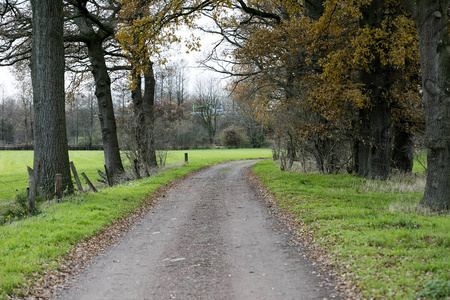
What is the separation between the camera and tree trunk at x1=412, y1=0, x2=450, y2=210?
8195 millimetres

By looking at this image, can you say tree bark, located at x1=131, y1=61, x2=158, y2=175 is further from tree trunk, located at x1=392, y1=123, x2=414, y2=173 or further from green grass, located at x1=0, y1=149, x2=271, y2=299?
tree trunk, located at x1=392, y1=123, x2=414, y2=173

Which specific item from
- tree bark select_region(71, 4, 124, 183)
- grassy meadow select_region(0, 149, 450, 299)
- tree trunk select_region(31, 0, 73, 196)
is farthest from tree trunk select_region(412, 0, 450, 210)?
tree bark select_region(71, 4, 124, 183)

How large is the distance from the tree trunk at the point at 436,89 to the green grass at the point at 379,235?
28.8 inches

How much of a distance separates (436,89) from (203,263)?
6.66 meters

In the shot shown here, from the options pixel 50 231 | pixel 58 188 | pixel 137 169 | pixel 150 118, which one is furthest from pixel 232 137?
pixel 50 231

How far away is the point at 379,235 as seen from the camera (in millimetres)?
6340

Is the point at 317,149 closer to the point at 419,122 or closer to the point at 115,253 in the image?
A: the point at 419,122

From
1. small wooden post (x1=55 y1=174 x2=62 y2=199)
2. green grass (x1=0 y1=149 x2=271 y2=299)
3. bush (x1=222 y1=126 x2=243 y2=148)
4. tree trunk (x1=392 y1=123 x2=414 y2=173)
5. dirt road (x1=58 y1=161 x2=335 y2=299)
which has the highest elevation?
bush (x1=222 y1=126 x2=243 y2=148)

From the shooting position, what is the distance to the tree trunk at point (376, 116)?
524 inches

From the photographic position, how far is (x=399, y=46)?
454 inches

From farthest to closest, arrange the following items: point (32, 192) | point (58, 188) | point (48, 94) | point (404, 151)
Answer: point (404, 151) → point (48, 94) → point (58, 188) → point (32, 192)

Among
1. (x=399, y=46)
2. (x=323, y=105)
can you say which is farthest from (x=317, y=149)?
(x=399, y=46)

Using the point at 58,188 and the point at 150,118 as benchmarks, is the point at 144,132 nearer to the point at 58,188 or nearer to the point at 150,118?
the point at 150,118

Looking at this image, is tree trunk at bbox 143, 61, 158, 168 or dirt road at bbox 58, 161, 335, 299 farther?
tree trunk at bbox 143, 61, 158, 168
